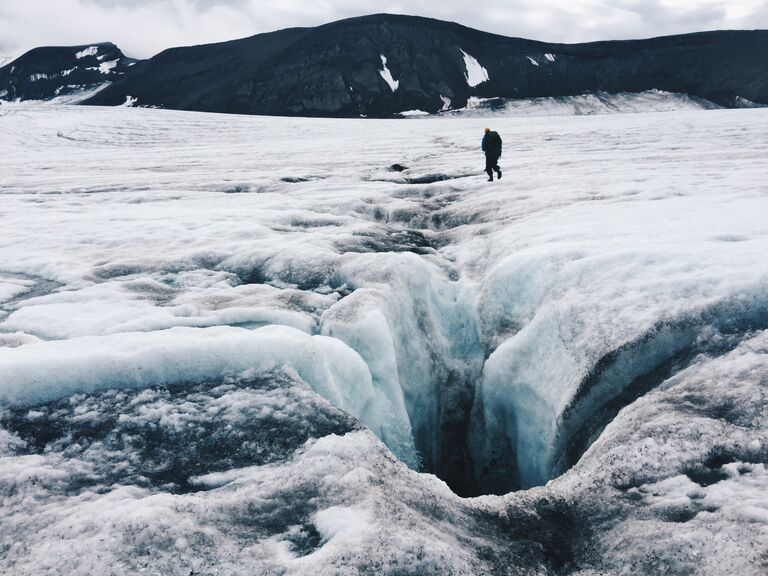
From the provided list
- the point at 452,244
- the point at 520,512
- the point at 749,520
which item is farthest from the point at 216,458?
the point at 452,244

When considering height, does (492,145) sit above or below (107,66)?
below

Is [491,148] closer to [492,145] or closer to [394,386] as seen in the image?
[492,145]

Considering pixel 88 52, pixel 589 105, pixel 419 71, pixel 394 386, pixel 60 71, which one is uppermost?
pixel 88 52

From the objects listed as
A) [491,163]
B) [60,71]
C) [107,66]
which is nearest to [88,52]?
[107,66]

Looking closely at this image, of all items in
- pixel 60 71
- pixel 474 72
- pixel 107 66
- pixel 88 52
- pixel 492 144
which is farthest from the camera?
pixel 88 52

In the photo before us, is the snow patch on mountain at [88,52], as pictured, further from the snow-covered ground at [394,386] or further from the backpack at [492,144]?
the backpack at [492,144]

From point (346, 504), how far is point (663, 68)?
79.2m

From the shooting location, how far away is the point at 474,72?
7094cm

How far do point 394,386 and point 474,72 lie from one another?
240 ft

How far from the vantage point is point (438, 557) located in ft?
7.81

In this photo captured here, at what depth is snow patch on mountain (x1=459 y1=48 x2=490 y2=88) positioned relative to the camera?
228 ft

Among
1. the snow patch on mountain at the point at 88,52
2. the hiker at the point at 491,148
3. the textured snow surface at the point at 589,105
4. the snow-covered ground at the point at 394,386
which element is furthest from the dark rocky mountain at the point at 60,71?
the snow-covered ground at the point at 394,386

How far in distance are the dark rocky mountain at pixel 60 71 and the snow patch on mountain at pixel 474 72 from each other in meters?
59.2

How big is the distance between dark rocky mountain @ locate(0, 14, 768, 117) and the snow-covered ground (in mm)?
59317
